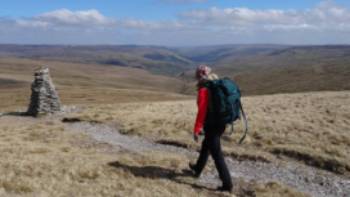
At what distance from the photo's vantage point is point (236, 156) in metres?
16.3

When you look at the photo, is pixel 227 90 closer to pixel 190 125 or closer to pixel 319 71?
pixel 190 125

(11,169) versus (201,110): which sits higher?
(201,110)

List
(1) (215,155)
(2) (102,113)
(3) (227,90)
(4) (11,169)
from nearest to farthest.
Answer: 1. (3) (227,90)
2. (1) (215,155)
3. (4) (11,169)
4. (2) (102,113)

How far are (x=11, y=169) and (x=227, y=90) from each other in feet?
21.1

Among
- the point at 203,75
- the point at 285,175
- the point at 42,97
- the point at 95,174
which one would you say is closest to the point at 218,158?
the point at 203,75

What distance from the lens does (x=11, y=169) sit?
12422 mm

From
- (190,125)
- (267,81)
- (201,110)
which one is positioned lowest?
(267,81)

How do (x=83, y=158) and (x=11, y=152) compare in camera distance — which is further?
(x=11, y=152)

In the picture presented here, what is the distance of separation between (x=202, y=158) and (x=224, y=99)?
2302mm

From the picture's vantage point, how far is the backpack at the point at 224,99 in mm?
10531

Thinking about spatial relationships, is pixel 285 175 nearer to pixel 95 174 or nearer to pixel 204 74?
pixel 204 74

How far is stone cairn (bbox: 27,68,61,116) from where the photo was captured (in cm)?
2934

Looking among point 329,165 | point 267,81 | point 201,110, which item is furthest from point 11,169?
point 267,81

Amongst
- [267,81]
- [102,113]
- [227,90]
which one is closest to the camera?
[227,90]
